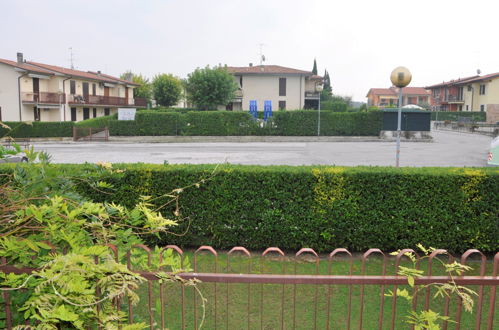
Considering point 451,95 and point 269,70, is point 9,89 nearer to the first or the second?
point 269,70

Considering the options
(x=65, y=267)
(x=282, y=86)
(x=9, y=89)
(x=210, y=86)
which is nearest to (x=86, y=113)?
(x=9, y=89)

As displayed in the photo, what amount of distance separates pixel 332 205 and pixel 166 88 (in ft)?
177

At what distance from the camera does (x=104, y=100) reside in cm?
5225

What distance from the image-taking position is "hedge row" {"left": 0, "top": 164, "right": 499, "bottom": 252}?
24.2ft

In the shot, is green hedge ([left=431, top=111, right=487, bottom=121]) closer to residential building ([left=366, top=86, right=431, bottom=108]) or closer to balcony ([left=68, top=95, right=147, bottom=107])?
residential building ([left=366, top=86, right=431, bottom=108])

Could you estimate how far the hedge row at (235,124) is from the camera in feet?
112

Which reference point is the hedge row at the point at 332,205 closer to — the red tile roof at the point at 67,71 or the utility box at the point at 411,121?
the utility box at the point at 411,121

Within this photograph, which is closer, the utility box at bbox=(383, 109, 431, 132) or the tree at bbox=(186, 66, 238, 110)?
the utility box at bbox=(383, 109, 431, 132)

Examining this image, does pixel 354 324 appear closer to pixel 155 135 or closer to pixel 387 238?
pixel 387 238

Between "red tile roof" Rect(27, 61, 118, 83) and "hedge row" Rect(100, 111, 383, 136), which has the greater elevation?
"red tile roof" Rect(27, 61, 118, 83)

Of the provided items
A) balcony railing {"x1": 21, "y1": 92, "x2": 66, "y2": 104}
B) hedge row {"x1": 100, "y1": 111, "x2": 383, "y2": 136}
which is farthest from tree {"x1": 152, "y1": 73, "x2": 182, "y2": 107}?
hedge row {"x1": 100, "y1": 111, "x2": 383, "y2": 136}

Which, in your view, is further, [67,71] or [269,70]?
[269,70]

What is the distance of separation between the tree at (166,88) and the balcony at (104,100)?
324 centimetres

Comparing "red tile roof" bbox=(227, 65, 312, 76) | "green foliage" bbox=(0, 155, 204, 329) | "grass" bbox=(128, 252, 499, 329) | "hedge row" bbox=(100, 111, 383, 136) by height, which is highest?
"red tile roof" bbox=(227, 65, 312, 76)
